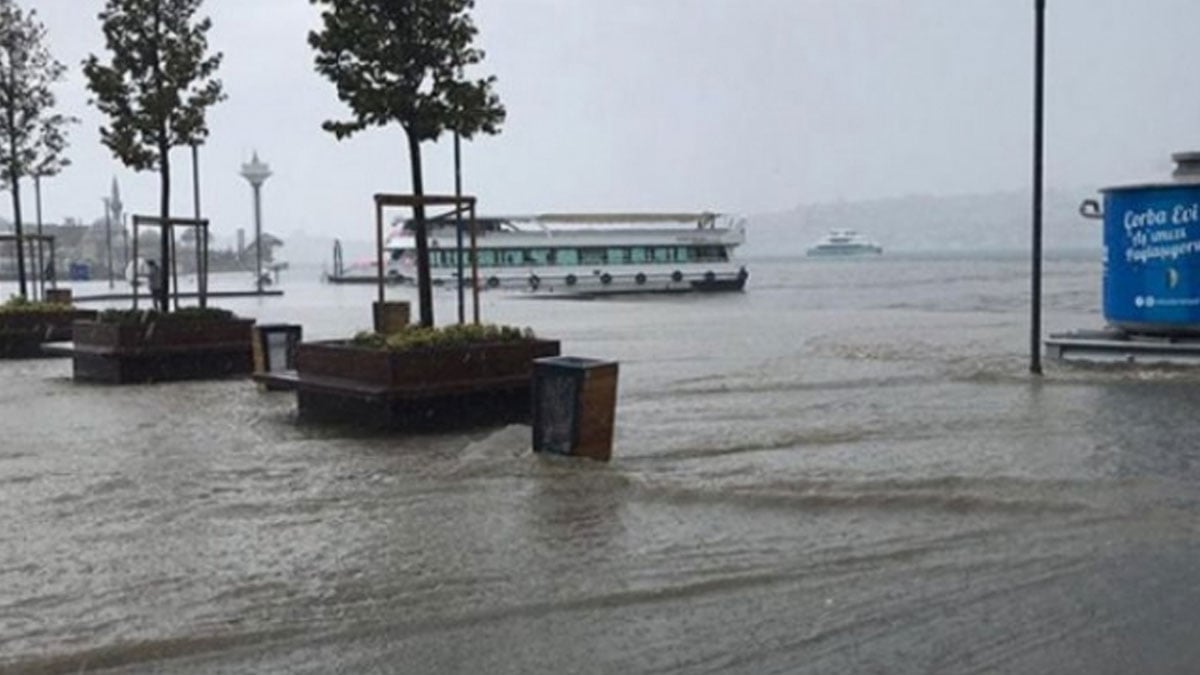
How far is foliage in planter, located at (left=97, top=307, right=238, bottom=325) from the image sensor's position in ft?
54.8

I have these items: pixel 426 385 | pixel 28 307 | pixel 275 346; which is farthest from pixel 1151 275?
pixel 28 307

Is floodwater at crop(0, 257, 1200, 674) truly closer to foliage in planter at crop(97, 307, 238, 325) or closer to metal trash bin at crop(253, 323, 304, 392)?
metal trash bin at crop(253, 323, 304, 392)

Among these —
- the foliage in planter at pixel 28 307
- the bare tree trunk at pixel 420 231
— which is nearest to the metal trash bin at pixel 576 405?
the bare tree trunk at pixel 420 231

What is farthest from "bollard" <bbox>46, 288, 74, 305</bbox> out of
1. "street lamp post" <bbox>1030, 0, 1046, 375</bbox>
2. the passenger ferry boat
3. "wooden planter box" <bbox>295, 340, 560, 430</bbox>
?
the passenger ferry boat

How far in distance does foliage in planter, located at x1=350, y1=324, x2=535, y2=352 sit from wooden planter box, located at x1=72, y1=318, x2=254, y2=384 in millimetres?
5358

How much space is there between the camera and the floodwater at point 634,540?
5.10 m

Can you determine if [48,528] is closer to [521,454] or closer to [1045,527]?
[521,454]

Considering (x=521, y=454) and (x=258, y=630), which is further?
(x=521, y=454)

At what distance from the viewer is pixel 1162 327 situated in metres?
16.1

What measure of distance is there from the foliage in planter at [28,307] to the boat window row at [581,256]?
4349 cm

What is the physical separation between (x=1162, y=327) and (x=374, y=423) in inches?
399

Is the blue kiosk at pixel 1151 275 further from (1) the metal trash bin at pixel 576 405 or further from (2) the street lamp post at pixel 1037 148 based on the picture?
(1) the metal trash bin at pixel 576 405

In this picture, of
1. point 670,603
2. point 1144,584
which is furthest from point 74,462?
point 1144,584

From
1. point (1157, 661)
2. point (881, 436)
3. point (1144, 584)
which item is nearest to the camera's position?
point (1157, 661)
